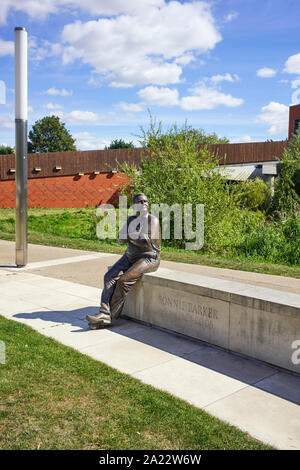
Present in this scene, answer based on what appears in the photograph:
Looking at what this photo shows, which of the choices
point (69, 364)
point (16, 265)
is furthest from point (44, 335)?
point (16, 265)

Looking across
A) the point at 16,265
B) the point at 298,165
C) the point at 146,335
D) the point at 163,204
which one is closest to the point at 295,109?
the point at 298,165

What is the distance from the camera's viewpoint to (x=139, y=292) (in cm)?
707

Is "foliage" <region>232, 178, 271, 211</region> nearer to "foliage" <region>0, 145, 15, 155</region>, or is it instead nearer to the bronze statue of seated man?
the bronze statue of seated man

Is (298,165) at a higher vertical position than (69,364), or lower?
higher

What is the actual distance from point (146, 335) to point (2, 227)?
15.8 metres

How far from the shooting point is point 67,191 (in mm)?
31312

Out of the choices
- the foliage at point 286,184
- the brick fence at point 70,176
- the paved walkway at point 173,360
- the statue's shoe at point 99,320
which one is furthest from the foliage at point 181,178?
the brick fence at point 70,176

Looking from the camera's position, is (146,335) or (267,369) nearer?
(267,369)

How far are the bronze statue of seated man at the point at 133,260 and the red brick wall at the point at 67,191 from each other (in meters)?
23.0

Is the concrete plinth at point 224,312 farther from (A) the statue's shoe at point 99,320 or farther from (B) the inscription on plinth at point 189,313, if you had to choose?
(A) the statue's shoe at point 99,320

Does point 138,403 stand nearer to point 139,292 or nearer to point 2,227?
point 139,292
